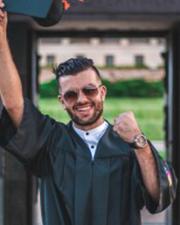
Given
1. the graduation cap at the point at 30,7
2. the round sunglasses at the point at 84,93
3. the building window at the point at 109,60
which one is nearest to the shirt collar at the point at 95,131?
the round sunglasses at the point at 84,93

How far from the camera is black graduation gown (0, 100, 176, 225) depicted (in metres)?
2.16

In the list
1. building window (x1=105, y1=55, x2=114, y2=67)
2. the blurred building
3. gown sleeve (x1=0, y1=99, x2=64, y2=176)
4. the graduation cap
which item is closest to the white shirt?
gown sleeve (x1=0, y1=99, x2=64, y2=176)

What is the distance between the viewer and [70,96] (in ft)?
7.13

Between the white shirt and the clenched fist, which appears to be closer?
the clenched fist

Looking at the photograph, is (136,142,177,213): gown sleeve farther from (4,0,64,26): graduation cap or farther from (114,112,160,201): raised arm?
(4,0,64,26): graduation cap

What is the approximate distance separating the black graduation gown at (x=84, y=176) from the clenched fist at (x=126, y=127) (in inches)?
4.4

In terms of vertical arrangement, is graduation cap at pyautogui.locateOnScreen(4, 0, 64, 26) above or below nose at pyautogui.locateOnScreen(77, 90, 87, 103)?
above

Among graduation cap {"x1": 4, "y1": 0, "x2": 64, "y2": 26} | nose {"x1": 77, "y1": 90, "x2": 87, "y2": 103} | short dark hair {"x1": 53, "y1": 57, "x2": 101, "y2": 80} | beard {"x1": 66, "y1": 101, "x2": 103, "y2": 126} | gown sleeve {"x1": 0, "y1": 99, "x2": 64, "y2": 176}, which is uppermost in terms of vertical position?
graduation cap {"x1": 4, "y1": 0, "x2": 64, "y2": 26}

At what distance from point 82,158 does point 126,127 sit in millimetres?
214

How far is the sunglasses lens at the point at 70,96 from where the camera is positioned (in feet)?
7.11

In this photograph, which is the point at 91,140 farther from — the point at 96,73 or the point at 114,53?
the point at 114,53

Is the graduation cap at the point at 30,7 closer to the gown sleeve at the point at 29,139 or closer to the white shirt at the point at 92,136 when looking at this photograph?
the gown sleeve at the point at 29,139

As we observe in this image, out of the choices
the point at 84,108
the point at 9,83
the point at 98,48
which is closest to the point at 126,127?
the point at 84,108

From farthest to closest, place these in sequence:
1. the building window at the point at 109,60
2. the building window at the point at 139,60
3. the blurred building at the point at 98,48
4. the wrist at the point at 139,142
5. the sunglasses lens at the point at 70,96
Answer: the building window at the point at 139,60
the building window at the point at 109,60
the blurred building at the point at 98,48
the sunglasses lens at the point at 70,96
the wrist at the point at 139,142
